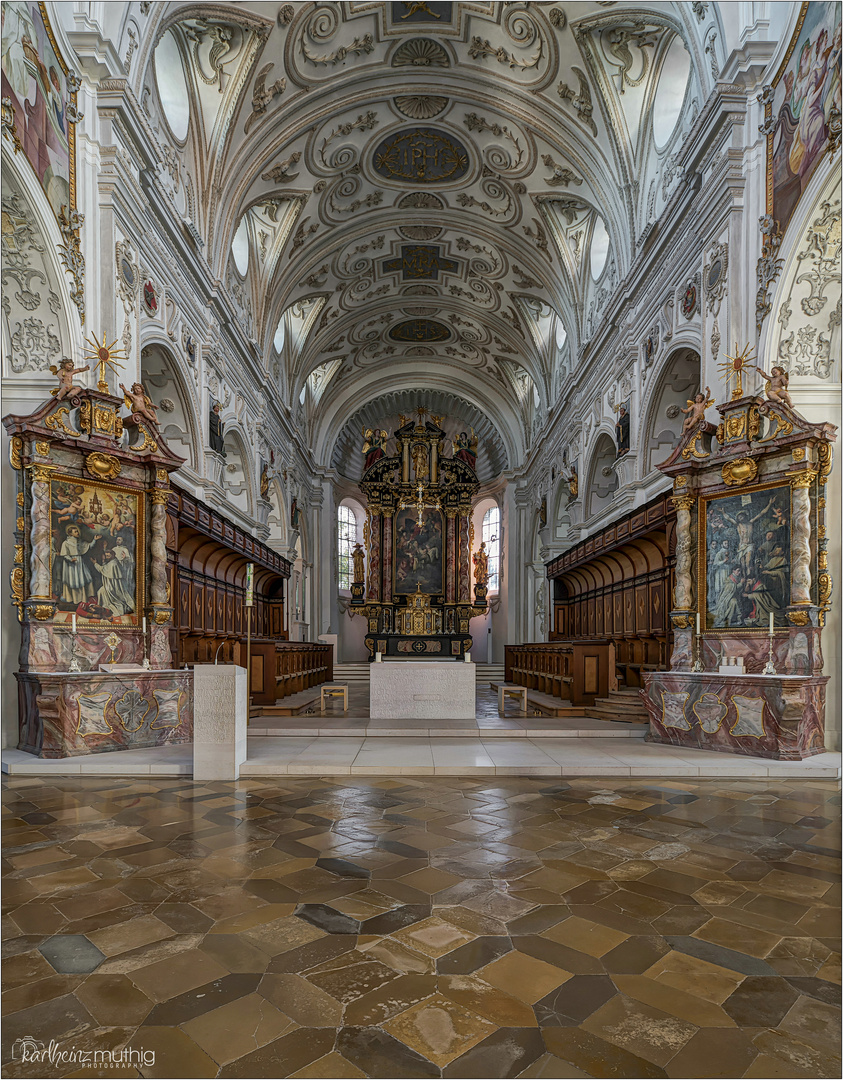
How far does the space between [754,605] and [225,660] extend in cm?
806

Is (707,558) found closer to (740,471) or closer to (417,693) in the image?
(740,471)

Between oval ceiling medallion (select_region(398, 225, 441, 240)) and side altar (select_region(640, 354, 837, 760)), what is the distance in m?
13.6

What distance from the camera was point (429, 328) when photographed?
2614cm

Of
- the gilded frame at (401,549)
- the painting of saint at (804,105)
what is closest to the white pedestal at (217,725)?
the painting of saint at (804,105)

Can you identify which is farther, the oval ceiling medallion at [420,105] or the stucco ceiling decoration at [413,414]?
the stucco ceiling decoration at [413,414]

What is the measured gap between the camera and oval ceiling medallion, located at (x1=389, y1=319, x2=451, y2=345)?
25781mm

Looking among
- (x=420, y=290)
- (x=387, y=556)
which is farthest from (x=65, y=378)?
(x=420, y=290)

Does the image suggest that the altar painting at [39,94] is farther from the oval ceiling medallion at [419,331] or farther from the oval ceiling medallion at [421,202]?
the oval ceiling medallion at [419,331]

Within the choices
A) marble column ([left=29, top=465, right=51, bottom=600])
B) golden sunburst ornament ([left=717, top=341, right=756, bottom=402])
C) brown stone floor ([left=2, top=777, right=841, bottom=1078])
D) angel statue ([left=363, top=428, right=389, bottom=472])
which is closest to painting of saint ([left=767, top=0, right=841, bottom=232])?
golden sunburst ornament ([left=717, top=341, right=756, bottom=402])

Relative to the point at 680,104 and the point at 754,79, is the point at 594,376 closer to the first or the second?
the point at 680,104

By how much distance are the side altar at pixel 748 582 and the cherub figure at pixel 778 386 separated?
0.06 feet

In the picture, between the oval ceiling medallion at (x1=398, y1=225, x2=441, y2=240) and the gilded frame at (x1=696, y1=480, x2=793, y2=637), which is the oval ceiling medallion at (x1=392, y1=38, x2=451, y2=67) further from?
the gilded frame at (x1=696, y1=480, x2=793, y2=637)

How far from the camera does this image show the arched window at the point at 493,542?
29.5 metres

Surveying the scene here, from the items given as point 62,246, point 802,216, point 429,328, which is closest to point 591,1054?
point 802,216
